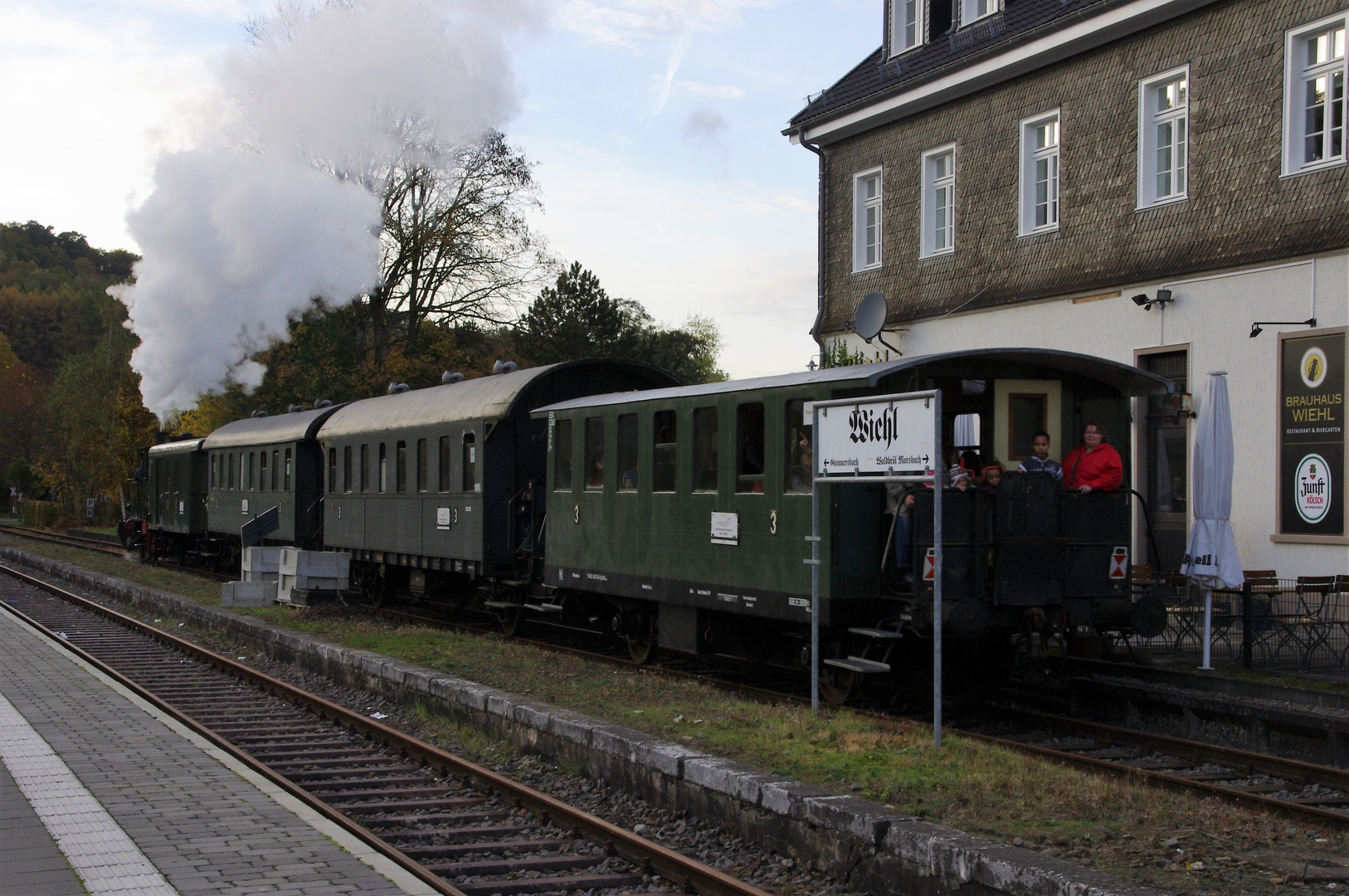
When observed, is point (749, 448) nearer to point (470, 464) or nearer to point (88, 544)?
point (470, 464)

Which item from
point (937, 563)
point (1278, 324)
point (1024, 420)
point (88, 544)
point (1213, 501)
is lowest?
point (88, 544)

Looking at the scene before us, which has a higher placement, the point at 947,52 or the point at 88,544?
the point at 947,52

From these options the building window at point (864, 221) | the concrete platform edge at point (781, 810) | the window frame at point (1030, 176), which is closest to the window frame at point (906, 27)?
the building window at point (864, 221)

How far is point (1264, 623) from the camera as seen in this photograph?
1252cm

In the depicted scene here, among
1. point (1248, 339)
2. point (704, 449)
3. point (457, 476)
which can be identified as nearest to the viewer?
point (704, 449)

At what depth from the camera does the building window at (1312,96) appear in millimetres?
15320

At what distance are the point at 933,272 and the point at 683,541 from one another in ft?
34.9

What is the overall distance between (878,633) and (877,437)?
2102mm

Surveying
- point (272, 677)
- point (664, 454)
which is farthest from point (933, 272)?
point (272, 677)

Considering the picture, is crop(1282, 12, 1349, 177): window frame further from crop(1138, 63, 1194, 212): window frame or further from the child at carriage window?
the child at carriage window

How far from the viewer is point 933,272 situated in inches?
848

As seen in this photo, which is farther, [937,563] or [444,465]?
[444,465]

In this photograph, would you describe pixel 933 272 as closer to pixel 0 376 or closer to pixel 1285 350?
pixel 1285 350

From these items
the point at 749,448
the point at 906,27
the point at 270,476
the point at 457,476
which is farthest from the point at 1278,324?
the point at 270,476
